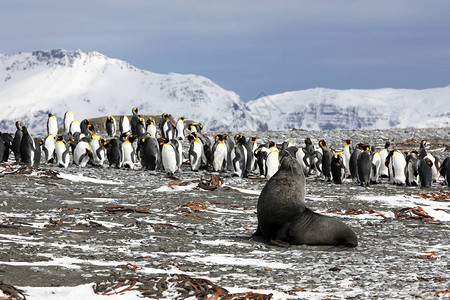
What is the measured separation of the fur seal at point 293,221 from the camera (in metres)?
7.57

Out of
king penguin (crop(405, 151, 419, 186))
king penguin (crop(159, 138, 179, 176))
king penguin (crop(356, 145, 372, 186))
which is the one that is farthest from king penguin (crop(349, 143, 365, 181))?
king penguin (crop(159, 138, 179, 176))

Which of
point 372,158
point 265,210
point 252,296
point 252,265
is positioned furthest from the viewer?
point 372,158

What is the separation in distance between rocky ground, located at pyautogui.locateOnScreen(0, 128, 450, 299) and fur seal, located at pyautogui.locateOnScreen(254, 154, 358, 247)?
18cm

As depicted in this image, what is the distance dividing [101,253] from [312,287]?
234 centimetres

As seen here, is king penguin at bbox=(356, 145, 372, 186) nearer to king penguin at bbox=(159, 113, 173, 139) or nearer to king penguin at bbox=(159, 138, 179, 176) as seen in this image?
king penguin at bbox=(159, 138, 179, 176)

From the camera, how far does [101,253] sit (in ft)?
21.9

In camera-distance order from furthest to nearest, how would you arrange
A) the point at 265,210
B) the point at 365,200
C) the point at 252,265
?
the point at 365,200
the point at 265,210
the point at 252,265

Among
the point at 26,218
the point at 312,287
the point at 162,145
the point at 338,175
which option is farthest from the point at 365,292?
the point at 162,145

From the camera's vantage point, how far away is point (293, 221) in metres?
7.66

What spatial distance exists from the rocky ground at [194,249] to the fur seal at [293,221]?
0.59ft

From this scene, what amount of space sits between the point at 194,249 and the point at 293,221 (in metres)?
1.27

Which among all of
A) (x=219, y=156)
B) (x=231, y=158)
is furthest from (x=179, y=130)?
(x=231, y=158)

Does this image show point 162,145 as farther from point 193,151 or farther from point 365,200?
point 365,200

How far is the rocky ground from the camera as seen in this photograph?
17.6 ft
